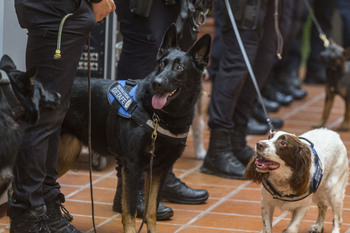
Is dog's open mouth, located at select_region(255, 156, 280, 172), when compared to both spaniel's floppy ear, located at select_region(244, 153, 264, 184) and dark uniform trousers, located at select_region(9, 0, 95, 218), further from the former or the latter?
dark uniform trousers, located at select_region(9, 0, 95, 218)

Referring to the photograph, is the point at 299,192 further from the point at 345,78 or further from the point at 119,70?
the point at 345,78

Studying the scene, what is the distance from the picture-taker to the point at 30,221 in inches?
135

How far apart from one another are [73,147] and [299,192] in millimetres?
1326

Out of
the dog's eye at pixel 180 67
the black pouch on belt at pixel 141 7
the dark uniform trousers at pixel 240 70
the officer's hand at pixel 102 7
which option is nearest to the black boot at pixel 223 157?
the dark uniform trousers at pixel 240 70

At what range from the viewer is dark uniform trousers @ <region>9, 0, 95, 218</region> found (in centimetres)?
328

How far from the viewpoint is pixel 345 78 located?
24.0 feet

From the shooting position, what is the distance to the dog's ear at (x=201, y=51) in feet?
12.1

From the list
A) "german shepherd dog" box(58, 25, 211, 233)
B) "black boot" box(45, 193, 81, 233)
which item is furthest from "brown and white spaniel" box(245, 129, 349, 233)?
"black boot" box(45, 193, 81, 233)

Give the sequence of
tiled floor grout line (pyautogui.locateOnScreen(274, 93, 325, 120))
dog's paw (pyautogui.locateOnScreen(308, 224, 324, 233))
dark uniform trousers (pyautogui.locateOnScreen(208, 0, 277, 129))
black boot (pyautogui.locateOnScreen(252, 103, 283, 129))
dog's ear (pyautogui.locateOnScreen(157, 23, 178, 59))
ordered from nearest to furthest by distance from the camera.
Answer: dog's ear (pyautogui.locateOnScreen(157, 23, 178, 59)) < dog's paw (pyautogui.locateOnScreen(308, 224, 324, 233)) < dark uniform trousers (pyautogui.locateOnScreen(208, 0, 277, 129)) < black boot (pyautogui.locateOnScreen(252, 103, 283, 129)) < tiled floor grout line (pyautogui.locateOnScreen(274, 93, 325, 120))

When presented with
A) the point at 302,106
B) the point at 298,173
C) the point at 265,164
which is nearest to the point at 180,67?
the point at 265,164

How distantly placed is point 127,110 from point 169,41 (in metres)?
0.44

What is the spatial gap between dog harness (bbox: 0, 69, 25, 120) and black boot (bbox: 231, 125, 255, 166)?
2.79 metres

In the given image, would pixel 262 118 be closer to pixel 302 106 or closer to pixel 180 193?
pixel 302 106

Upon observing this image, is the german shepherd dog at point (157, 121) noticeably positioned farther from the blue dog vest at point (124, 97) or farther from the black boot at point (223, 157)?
the black boot at point (223, 157)
